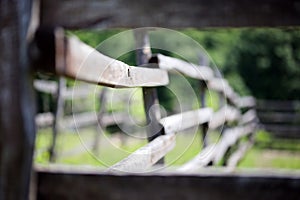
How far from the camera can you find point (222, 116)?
5.20m

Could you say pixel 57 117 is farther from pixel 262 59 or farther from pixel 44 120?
pixel 262 59

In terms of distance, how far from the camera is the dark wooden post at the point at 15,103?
1.12m

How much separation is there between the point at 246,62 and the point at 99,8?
1291 centimetres

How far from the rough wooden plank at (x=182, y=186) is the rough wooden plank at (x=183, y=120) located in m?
1.25

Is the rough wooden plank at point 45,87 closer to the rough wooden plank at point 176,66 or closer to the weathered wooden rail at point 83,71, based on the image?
the rough wooden plank at point 176,66

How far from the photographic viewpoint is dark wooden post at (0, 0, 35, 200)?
1.12 metres

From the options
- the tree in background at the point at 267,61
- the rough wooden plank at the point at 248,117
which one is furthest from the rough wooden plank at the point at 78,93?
the tree in background at the point at 267,61

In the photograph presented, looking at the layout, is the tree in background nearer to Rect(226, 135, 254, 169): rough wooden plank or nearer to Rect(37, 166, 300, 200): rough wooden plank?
Rect(226, 135, 254, 169): rough wooden plank

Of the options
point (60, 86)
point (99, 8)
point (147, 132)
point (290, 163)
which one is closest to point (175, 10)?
point (99, 8)

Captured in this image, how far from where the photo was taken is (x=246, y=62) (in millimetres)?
13758

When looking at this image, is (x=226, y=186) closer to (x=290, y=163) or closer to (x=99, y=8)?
(x=99, y=8)

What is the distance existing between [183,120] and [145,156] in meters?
1.15

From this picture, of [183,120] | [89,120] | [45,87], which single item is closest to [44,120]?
[45,87]

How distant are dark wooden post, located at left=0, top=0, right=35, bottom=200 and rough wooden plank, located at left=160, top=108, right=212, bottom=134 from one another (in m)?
1.27
